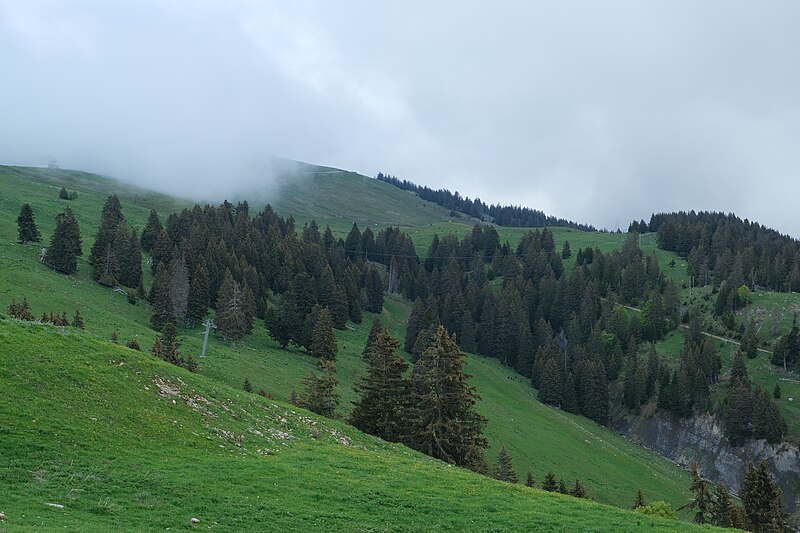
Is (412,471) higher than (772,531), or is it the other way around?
(412,471)

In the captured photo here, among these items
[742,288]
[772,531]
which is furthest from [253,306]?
[742,288]

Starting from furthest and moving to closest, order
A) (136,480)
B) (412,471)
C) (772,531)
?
(772,531) → (412,471) → (136,480)

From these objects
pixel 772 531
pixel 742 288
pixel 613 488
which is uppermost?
pixel 742 288

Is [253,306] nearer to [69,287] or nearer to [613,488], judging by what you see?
[69,287]

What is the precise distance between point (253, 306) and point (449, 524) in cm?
8921

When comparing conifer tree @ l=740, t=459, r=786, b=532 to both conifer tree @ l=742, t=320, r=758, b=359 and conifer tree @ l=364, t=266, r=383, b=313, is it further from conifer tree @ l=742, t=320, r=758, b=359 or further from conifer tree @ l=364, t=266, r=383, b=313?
conifer tree @ l=364, t=266, r=383, b=313

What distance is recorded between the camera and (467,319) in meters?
152

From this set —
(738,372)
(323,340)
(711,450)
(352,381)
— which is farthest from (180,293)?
(738,372)

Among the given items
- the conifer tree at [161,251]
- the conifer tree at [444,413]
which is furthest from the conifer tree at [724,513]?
the conifer tree at [161,251]

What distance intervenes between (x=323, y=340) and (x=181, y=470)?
7654 centimetres

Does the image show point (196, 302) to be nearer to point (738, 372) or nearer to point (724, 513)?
point (724, 513)

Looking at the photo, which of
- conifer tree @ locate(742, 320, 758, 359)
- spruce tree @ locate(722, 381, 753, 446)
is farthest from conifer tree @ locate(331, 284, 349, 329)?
conifer tree @ locate(742, 320, 758, 359)

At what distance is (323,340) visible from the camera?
100 m

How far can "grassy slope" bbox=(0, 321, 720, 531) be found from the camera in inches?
810
